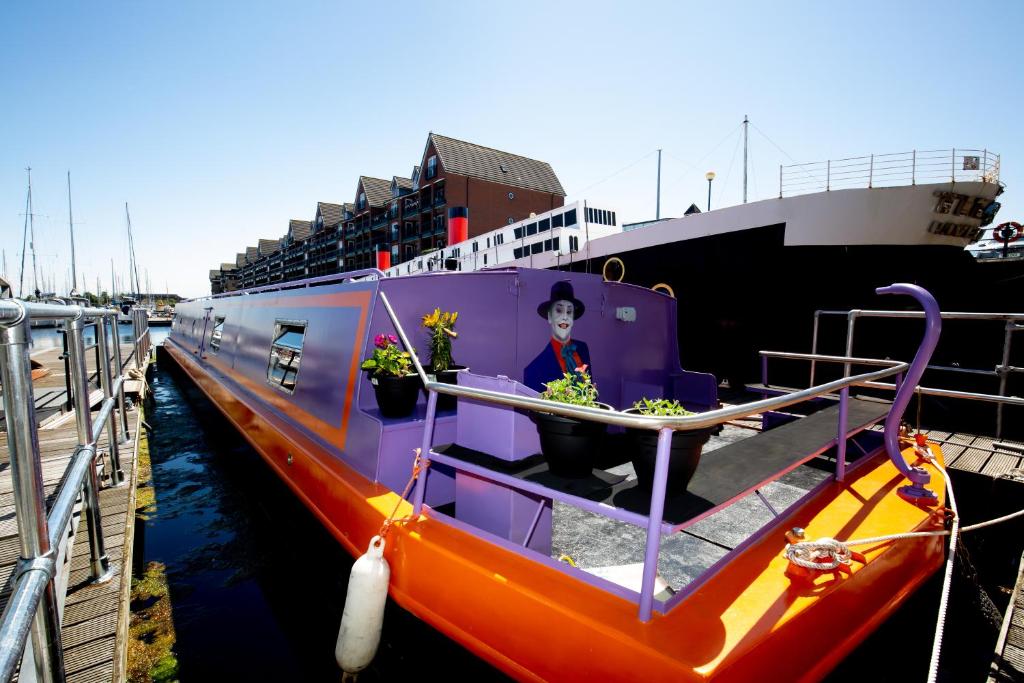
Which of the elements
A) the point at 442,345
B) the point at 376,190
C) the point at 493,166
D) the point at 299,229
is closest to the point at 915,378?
the point at 442,345

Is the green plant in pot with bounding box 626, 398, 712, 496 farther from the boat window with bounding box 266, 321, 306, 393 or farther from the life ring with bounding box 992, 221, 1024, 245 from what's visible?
the life ring with bounding box 992, 221, 1024, 245

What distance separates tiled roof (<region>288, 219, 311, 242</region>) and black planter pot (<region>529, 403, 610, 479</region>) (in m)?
78.3

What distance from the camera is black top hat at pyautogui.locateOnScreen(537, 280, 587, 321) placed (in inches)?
177

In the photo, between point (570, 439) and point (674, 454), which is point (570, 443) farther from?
point (674, 454)

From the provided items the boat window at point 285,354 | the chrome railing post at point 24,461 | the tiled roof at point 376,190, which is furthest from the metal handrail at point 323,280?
the tiled roof at point 376,190

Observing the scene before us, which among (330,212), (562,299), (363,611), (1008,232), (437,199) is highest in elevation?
(330,212)

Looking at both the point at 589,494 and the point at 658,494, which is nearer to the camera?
the point at 658,494

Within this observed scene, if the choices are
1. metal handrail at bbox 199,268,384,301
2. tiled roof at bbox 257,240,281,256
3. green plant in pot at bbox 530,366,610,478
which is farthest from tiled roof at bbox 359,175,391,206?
green plant in pot at bbox 530,366,610,478

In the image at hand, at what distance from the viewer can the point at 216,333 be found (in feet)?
34.5

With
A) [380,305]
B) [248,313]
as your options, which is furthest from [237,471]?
[380,305]

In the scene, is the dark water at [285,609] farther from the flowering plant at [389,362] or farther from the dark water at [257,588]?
the flowering plant at [389,362]

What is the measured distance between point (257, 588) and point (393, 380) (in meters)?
2.47

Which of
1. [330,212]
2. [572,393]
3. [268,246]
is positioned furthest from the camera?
[268,246]

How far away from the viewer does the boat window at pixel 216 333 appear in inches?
401
